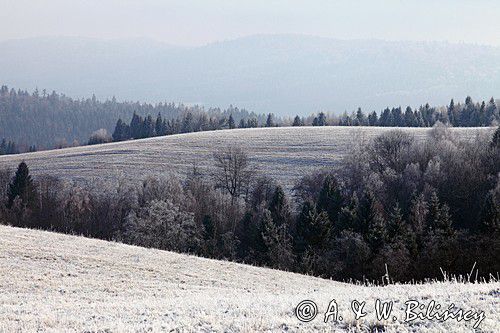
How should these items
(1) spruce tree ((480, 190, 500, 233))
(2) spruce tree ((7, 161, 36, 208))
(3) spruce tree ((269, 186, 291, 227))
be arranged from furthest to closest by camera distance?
(2) spruce tree ((7, 161, 36, 208)) < (3) spruce tree ((269, 186, 291, 227)) < (1) spruce tree ((480, 190, 500, 233))

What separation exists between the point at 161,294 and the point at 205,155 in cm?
7742

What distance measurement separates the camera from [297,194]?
71.8 metres

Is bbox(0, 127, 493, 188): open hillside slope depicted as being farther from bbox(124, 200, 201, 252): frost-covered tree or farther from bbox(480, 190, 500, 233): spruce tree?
bbox(480, 190, 500, 233): spruce tree

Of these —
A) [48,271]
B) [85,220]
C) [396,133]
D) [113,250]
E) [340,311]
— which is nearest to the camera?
[340,311]

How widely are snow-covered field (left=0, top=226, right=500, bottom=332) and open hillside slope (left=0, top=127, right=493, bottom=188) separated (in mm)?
50572

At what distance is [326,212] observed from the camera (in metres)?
59.8

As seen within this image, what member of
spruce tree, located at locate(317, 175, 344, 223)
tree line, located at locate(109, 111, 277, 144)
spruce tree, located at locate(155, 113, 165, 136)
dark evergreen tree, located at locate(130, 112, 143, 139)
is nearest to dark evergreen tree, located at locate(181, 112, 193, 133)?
tree line, located at locate(109, 111, 277, 144)

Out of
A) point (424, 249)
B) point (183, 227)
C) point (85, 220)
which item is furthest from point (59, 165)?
point (424, 249)

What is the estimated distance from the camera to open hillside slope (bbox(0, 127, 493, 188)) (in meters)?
85.2

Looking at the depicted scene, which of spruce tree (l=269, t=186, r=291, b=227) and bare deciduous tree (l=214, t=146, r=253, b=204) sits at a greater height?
bare deciduous tree (l=214, t=146, r=253, b=204)

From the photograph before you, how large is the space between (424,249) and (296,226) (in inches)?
507

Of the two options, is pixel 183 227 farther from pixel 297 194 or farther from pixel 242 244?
pixel 297 194

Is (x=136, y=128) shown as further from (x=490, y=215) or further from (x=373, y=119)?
(x=490, y=215)

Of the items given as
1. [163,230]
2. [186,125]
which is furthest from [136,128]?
[163,230]
